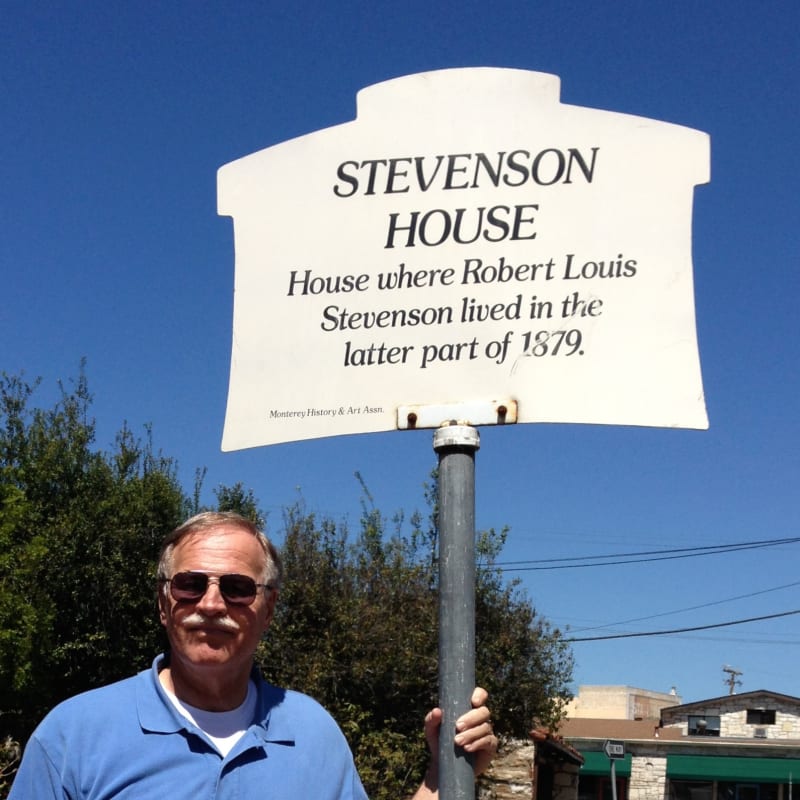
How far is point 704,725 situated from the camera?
38281 mm

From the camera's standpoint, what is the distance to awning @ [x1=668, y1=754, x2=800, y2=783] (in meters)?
33.4

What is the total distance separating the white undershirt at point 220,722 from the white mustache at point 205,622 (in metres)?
0.16

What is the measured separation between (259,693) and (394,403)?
0.71m

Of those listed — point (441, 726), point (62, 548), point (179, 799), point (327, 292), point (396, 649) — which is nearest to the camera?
point (179, 799)

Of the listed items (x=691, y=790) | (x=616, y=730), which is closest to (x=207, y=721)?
(x=691, y=790)

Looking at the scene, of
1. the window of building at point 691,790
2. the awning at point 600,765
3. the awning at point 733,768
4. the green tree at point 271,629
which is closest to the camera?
the green tree at point 271,629

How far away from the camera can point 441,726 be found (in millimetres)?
2283

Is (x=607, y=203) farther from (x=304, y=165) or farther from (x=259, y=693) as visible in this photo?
(x=259, y=693)

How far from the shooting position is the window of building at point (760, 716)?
38.3m

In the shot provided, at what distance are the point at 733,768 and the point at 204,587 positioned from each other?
35283mm

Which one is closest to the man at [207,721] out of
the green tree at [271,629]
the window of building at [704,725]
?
the green tree at [271,629]

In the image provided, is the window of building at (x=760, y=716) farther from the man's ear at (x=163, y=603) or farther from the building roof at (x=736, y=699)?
the man's ear at (x=163, y=603)

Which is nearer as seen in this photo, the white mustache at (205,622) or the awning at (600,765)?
the white mustache at (205,622)

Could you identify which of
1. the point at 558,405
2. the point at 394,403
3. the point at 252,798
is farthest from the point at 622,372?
the point at 252,798
